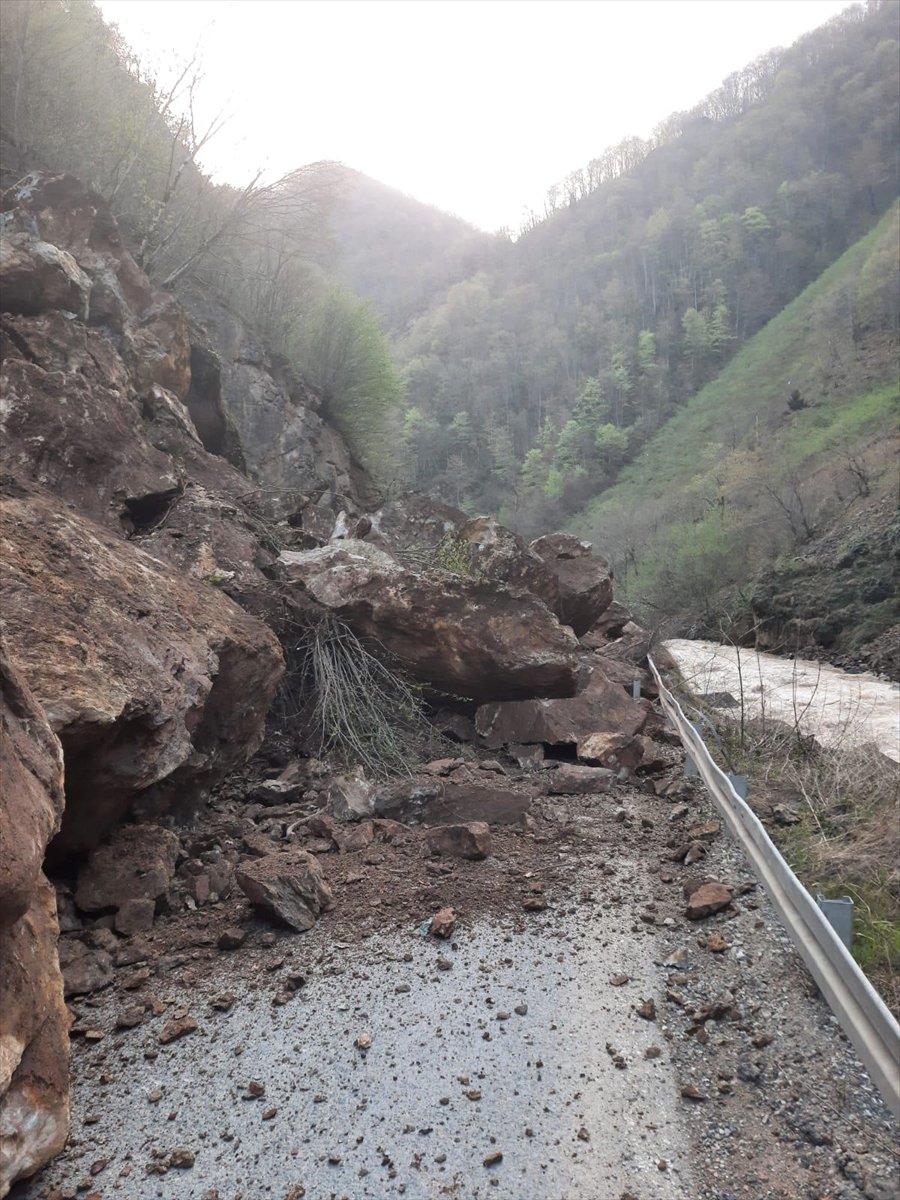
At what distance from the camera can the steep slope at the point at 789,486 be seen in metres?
21.6

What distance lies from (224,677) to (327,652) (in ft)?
4.20

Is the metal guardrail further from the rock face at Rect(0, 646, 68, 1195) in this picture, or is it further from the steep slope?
the steep slope

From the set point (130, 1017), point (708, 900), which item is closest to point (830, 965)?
point (708, 900)

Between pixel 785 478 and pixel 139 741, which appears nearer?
pixel 139 741

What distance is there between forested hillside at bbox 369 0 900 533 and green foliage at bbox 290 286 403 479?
130ft

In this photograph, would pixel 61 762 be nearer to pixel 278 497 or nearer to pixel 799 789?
pixel 799 789

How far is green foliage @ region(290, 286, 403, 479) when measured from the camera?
17688 millimetres

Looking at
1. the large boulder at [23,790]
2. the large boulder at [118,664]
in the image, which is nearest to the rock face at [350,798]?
the large boulder at [118,664]

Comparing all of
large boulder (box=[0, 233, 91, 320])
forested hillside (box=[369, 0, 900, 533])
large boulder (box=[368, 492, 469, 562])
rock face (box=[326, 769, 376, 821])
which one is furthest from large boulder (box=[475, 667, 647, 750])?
forested hillside (box=[369, 0, 900, 533])

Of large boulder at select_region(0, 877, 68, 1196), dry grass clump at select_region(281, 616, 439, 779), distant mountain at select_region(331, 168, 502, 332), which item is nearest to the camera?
large boulder at select_region(0, 877, 68, 1196)

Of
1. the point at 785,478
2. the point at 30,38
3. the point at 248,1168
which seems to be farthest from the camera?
the point at 785,478

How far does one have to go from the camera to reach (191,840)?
409cm

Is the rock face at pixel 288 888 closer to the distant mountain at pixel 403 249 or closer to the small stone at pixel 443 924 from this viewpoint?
the small stone at pixel 443 924

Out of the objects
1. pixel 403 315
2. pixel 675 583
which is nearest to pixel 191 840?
pixel 675 583
